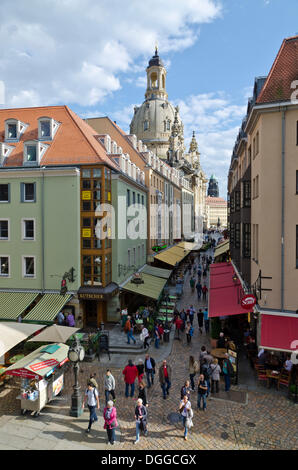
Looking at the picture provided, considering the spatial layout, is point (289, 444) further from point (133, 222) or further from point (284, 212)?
point (133, 222)

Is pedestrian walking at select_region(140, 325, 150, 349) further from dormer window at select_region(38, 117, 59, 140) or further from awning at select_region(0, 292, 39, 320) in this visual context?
dormer window at select_region(38, 117, 59, 140)

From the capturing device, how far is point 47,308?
1909 cm

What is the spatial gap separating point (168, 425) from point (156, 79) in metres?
97.2

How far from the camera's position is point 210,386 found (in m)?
13.4

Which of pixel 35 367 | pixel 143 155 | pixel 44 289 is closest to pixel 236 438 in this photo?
pixel 35 367

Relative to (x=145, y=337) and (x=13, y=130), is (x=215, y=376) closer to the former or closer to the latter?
(x=145, y=337)

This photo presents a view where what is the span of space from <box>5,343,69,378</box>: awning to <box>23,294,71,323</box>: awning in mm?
5034

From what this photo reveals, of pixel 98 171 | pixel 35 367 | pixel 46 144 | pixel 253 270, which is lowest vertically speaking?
pixel 35 367

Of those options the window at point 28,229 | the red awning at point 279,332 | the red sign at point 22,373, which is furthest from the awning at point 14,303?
the red awning at point 279,332

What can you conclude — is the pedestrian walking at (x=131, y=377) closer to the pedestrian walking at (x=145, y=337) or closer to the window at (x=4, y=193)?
the pedestrian walking at (x=145, y=337)

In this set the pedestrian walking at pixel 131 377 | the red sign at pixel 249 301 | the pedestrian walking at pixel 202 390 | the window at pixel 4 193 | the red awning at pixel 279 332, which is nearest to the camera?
the pedestrian walking at pixel 202 390

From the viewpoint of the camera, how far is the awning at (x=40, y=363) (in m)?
11.3

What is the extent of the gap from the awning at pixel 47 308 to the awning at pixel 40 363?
16.5 feet

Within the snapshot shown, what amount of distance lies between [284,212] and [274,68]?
7174 millimetres
